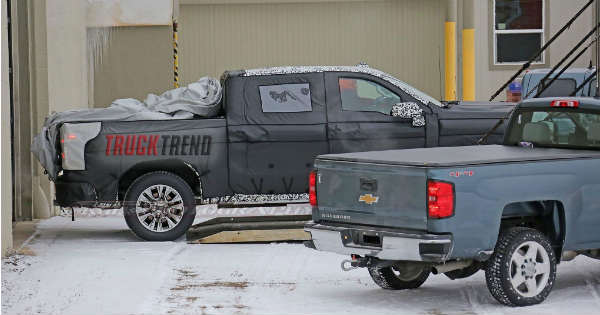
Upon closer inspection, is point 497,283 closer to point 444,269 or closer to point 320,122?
point 444,269

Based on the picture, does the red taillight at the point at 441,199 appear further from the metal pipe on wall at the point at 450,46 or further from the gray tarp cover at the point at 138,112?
the metal pipe on wall at the point at 450,46

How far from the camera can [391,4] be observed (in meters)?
25.7

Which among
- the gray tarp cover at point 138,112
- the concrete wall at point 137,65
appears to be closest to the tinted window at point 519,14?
the concrete wall at point 137,65

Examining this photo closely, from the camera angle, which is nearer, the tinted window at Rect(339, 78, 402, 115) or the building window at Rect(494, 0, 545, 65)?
the tinted window at Rect(339, 78, 402, 115)

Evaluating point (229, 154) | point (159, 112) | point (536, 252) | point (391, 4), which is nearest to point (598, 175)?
point (536, 252)

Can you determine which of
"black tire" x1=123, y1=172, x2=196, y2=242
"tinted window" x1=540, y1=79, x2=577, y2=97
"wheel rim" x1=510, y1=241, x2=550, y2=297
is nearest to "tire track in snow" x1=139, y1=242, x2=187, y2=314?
"black tire" x1=123, y1=172, x2=196, y2=242

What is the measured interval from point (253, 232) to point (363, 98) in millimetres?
2078

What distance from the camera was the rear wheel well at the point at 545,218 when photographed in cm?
1032

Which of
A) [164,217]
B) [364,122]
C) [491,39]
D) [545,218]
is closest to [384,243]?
[545,218]

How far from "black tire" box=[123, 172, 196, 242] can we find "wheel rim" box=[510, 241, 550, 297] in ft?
18.4

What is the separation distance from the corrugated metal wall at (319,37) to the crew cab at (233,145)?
10.5m

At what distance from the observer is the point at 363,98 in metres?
15.1

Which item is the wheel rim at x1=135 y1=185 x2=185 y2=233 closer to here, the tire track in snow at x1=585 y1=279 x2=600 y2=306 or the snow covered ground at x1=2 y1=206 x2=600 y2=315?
the snow covered ground at x1=2 y1=206 x2=600 y2=315

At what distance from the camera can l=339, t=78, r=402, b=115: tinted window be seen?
15023 mm
